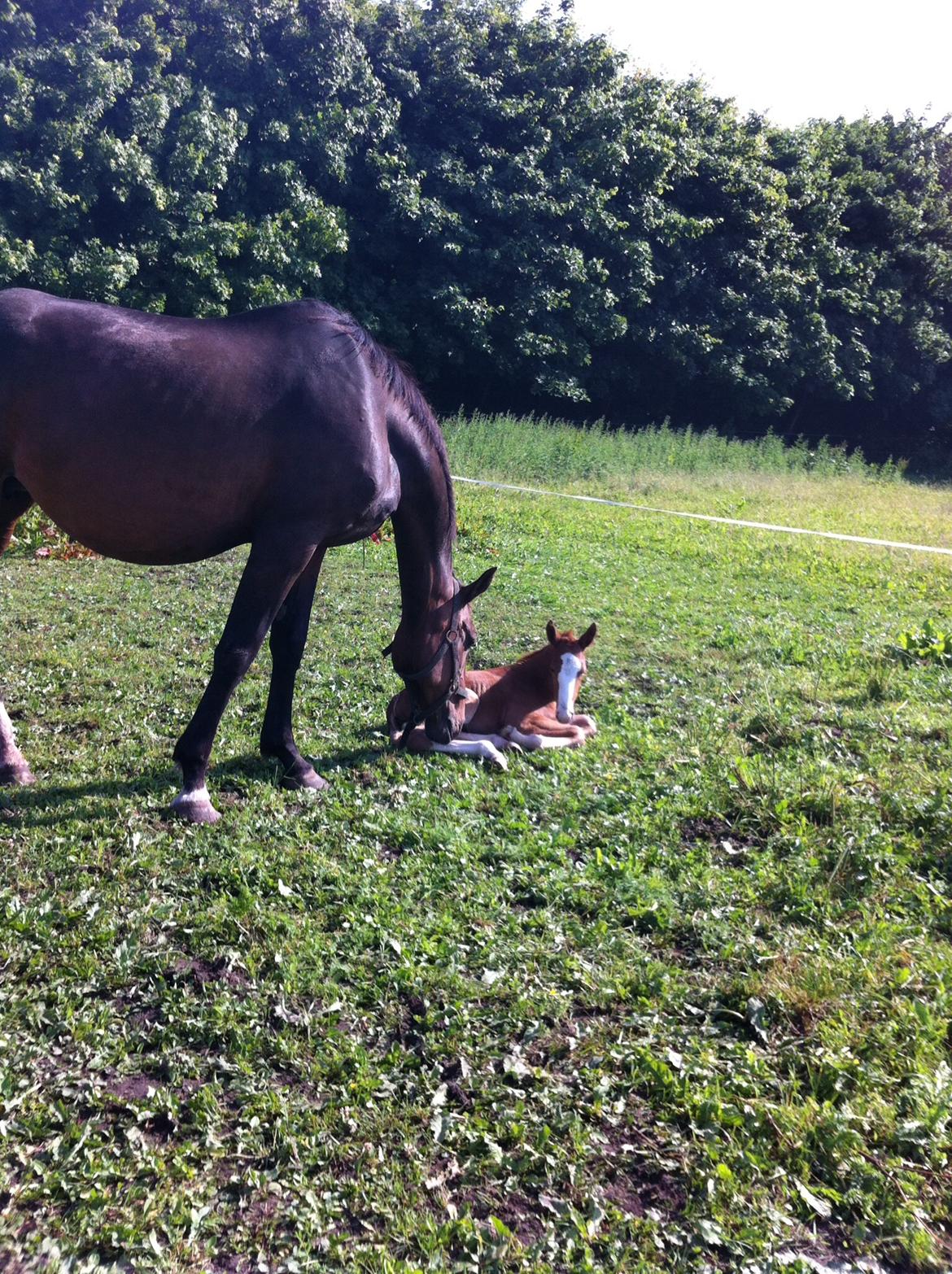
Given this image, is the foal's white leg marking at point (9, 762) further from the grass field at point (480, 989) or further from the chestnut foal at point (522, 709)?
the chestnut foal at point (522, 709)

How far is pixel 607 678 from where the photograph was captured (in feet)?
24.3

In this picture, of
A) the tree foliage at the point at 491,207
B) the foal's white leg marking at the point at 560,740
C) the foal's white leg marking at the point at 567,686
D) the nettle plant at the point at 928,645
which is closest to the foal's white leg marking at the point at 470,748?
the foal's white leg marking at the point at 560,740

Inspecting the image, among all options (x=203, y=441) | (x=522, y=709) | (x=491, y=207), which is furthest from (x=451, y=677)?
(x=491, y=207)

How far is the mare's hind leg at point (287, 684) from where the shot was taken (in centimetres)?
516

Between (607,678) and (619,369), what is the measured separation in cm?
2550

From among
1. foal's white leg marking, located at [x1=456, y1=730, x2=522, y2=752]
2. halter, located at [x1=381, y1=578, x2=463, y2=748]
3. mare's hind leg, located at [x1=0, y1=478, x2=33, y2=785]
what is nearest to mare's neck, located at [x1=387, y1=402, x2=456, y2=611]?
halter, located at [x1=381, y1=578, x2=463, y2=748]

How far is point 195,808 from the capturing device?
4.58m

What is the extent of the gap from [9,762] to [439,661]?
7.70ft

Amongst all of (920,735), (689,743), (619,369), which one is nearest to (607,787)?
(689,743)

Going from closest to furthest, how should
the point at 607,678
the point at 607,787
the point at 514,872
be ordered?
the point at 514,872, the point at 607,787, the point at 607,678

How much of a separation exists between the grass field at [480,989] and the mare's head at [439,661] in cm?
30

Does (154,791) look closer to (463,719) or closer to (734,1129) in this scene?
(463,719)

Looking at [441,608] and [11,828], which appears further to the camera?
[441,608]

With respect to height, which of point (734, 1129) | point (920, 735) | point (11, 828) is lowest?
point (11, 828)
